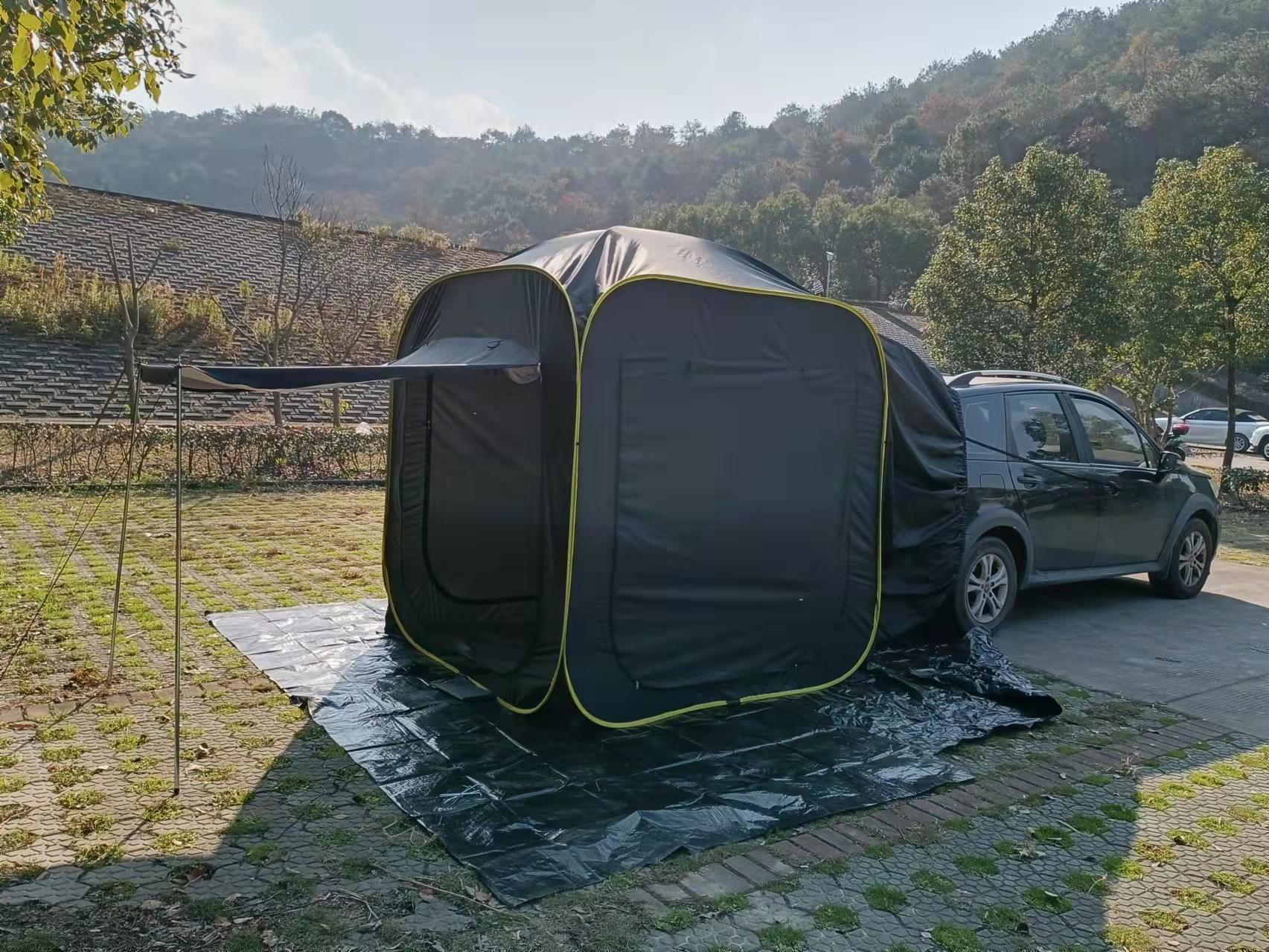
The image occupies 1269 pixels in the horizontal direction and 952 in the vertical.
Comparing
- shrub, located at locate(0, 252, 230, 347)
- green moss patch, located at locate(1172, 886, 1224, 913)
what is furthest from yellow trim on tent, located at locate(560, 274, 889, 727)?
shrub, located at locate(0, 252, 230, 347)

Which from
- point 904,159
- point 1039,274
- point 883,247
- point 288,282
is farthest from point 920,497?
point 904,159

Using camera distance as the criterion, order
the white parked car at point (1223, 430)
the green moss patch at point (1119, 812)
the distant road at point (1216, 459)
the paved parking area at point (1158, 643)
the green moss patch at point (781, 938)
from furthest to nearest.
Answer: the white parked car at point (1223, 430) → the distant road at point (1216, 459) → the paved parking area at point (1158, 643) → the green moss patch at point (1119, 812) → the green moss patch at point (781, 938)

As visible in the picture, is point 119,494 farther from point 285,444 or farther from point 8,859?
point 8,859

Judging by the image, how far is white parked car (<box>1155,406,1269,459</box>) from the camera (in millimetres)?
26391

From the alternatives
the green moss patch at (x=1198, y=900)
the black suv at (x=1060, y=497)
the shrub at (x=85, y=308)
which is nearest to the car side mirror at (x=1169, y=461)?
the black suv at (x=1060, y=497)

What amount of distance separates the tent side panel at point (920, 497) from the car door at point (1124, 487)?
5.75ft

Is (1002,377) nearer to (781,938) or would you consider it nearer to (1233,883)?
(1233,883)

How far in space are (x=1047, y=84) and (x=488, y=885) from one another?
76.1 metres

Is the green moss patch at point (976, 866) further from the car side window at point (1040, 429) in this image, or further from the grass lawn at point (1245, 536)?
the grass lawn at point (1245, 536)

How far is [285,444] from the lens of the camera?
44.0 feet

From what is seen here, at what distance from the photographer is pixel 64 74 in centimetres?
417

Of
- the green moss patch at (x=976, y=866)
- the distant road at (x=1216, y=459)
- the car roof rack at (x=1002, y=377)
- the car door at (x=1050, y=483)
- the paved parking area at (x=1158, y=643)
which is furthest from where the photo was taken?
the distant road at (x=1216, y=459)

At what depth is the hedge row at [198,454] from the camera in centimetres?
1172

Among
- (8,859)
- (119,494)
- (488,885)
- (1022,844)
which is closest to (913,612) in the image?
(1022,844)
